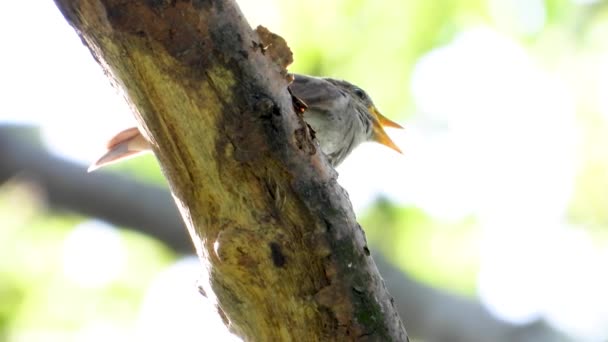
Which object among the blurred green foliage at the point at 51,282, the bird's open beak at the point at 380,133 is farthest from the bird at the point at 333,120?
the blurred green foliage at the point at 51,282

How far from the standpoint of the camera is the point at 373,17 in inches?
264

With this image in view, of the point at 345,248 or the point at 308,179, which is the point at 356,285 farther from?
the point at 308,179

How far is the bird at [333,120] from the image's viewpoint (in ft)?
14.2

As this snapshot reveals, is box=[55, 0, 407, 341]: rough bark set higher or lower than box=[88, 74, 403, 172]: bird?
lower

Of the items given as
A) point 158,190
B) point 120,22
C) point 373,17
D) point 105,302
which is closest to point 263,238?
point 120,22

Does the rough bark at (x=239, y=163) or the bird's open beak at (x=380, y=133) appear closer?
the rough bark at (x=239, y=163)

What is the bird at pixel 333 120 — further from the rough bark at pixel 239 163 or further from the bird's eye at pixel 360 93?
the rough bark at pixel 239 163

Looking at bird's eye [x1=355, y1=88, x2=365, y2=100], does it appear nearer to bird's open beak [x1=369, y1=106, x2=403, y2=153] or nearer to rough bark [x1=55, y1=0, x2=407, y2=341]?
bird's open beak [x1=369, y1=106, x2=403, y2=153]

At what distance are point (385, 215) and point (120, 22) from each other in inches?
183

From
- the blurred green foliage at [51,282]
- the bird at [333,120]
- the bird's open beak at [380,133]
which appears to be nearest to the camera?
the bird at [333,120]

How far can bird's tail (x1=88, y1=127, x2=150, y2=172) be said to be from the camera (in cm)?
415

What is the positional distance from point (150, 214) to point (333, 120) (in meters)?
1.21

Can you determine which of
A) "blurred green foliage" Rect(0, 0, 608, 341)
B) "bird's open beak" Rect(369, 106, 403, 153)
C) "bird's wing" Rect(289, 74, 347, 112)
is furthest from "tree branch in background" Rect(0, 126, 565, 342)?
"bird's wing" Rect(289, 74, 347, 112)

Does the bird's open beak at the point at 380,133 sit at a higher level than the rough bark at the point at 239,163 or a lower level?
higher
